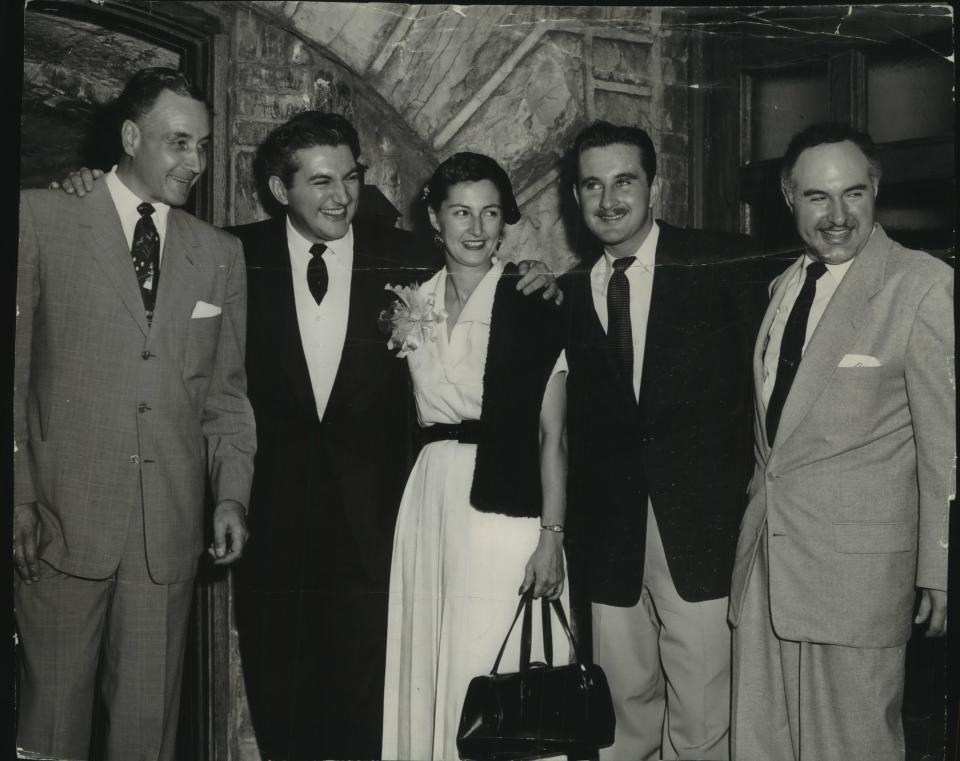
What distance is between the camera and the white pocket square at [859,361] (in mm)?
2623

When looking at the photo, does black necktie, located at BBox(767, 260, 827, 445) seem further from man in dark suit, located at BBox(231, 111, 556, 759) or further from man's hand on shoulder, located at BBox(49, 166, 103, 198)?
man's hand on shoulder, located at BBox(49, 166, 103, 198)

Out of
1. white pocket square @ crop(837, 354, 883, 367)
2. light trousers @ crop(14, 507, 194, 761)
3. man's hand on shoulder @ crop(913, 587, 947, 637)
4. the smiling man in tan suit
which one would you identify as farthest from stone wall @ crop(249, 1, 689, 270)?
light trousers @ crop(14, 507, 194, 761)

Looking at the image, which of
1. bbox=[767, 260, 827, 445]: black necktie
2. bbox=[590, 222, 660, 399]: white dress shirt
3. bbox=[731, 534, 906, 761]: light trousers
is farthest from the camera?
bbox=[590, 222, 660, 399]: white dress shirt

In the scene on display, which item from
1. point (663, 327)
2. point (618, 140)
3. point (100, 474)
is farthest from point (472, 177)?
point (100, 474)

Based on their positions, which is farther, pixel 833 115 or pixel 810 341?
pixel 833 115

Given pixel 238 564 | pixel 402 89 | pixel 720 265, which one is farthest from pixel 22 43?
pixel 720 265

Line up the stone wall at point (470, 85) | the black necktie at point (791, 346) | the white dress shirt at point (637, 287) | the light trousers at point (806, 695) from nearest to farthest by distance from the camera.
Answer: the light trousers at point (806, 695) < the black necktie at point (791, 346) < the white dress shirt at point (637, 287) < the stone wall at point (470, 85)

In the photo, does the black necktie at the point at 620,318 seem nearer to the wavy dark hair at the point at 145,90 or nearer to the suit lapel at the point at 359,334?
the suit lapel at the point at 359,334

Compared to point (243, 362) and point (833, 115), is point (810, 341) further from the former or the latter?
point (243, 362)

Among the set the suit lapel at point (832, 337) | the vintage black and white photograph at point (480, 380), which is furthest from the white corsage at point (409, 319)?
the suit lapel at point (832, 337)

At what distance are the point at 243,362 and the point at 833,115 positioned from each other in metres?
1.78

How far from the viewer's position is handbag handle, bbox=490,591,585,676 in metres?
2.77

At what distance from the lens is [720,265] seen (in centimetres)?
286

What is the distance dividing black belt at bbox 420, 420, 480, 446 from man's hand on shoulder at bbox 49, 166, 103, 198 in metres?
1.12
